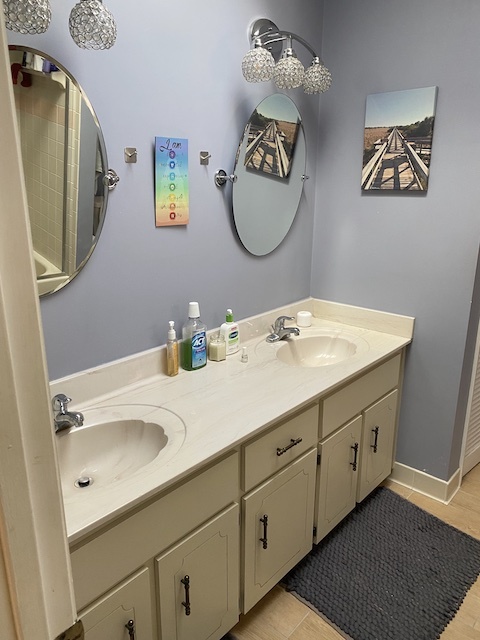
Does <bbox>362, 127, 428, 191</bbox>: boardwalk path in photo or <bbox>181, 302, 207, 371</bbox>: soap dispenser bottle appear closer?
<bbox>181, 302, 207, 371</bbox>: soap dispenser bottle

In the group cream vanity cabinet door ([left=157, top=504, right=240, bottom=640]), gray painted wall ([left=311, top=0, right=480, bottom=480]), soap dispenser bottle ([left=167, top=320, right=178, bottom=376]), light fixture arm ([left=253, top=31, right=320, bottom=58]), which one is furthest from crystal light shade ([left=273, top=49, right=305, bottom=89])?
cream vanity cabinet door ([left=157, top=504, right=240, bottom=640])

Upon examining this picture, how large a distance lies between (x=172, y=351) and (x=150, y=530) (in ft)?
2.13

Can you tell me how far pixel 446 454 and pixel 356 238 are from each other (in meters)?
1.05

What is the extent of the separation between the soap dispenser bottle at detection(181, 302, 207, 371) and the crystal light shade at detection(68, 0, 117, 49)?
0.83 meters

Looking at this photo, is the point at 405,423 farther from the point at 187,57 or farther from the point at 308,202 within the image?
the point at 187,57

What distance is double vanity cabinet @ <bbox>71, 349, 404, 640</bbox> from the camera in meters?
1.05

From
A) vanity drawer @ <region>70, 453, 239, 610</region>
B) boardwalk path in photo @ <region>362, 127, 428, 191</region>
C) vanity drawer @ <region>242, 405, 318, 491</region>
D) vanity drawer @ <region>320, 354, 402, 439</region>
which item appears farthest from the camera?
boardwalk path in photo @ <region>362, 127, 428, 191</region>

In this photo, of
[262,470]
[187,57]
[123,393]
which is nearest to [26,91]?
[187,57]

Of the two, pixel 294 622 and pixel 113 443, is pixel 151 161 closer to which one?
pixel 113 443

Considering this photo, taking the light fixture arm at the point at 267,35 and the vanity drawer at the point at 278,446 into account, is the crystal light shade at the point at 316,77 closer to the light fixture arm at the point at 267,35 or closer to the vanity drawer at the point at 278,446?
the light fixture arm at the point at 267,35

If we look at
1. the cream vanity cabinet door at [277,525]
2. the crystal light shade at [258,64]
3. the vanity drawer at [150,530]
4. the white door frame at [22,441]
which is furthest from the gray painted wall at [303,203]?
the white door frame at [22,441]

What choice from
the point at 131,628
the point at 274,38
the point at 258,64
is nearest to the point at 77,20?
the point at 258,64

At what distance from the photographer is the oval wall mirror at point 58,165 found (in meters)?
1.21

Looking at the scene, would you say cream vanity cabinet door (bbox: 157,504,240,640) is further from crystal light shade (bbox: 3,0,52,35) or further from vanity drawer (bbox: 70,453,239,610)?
crystal light shade (bbox: 3,0,52,35)
